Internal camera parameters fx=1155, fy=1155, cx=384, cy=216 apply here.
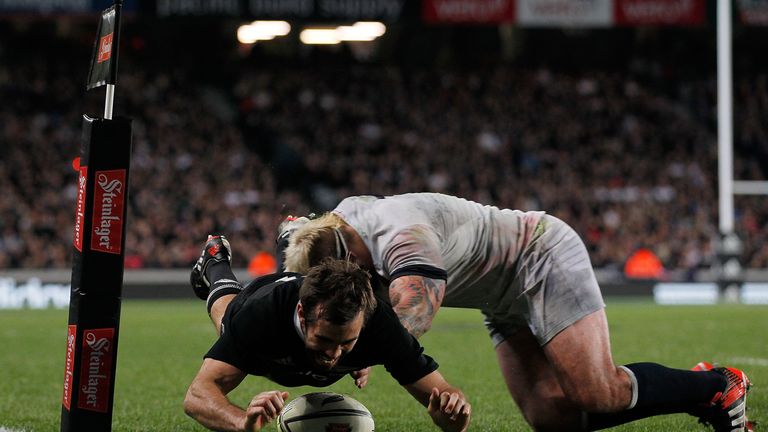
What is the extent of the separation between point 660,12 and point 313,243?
17.6 m

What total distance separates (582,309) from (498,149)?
20.3m

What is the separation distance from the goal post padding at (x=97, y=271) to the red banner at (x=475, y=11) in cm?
1653

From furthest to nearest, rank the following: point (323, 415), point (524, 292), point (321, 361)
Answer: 1. point (524, 292)
2. point (323, 415)
3. point (321, 361)

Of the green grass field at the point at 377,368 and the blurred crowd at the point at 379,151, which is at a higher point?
the blurred crowd at the point at 379,151

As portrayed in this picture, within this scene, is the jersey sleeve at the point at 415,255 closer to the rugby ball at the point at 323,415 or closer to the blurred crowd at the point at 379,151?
the rugby ball at the point at 323,415

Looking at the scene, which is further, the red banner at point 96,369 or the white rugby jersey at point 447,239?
the red banner at point 96,369

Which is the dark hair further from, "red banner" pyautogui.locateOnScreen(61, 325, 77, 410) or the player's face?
"red banner" pyautogui.locateOnScreen(61, 325, 77, 410)

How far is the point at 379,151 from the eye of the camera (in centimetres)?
2508

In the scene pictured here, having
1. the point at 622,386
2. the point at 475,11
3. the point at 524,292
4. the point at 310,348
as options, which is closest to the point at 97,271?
the point at 310,348

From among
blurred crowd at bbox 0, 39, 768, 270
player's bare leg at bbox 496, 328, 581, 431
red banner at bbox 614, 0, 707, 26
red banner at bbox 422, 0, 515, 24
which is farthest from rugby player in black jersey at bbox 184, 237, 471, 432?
red banner at bbox 614, 0, 707, 26

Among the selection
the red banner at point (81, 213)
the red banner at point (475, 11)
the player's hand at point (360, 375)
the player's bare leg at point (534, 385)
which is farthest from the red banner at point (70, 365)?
the red banner at point (475, 11)

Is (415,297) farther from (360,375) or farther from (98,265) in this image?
(98,265)

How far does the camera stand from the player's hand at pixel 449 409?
4488 millimetres

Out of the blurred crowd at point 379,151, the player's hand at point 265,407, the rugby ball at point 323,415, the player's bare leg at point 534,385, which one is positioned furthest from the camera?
the blurred crowd at point 379,151
